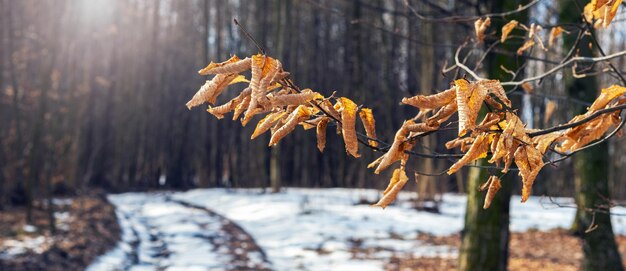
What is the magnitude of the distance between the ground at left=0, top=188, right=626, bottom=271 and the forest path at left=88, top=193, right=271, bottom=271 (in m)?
0.01

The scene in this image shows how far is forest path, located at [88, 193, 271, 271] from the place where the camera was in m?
8.05

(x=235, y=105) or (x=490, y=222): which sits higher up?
(x=235, y=105)

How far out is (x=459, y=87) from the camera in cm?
138

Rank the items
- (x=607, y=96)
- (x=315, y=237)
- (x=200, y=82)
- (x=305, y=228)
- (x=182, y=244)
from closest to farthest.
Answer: (x=607, y=96), (x=182, y=244), (x=315, y=237), (x=305, y=228), (x=200, y=82)

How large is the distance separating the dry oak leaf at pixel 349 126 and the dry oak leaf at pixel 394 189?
0.17 meters

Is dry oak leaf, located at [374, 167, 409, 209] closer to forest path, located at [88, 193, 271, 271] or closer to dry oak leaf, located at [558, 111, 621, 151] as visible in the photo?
dry oak leaf, located at [558, 111, 621, 151]

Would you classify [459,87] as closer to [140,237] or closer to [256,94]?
[256,94]

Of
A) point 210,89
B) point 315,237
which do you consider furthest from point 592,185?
point 210,89

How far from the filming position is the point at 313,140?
79.3 feet

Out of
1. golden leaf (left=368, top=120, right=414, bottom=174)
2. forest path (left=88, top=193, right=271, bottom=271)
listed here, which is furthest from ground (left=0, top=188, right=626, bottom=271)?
golden leaf (left=368, top=120, right=414, bottom=174)

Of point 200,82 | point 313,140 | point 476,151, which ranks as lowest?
point 476,151

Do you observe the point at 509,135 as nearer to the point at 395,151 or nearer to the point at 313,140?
the point at 395,151

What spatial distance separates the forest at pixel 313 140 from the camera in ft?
5.44

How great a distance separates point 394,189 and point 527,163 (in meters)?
0.35
